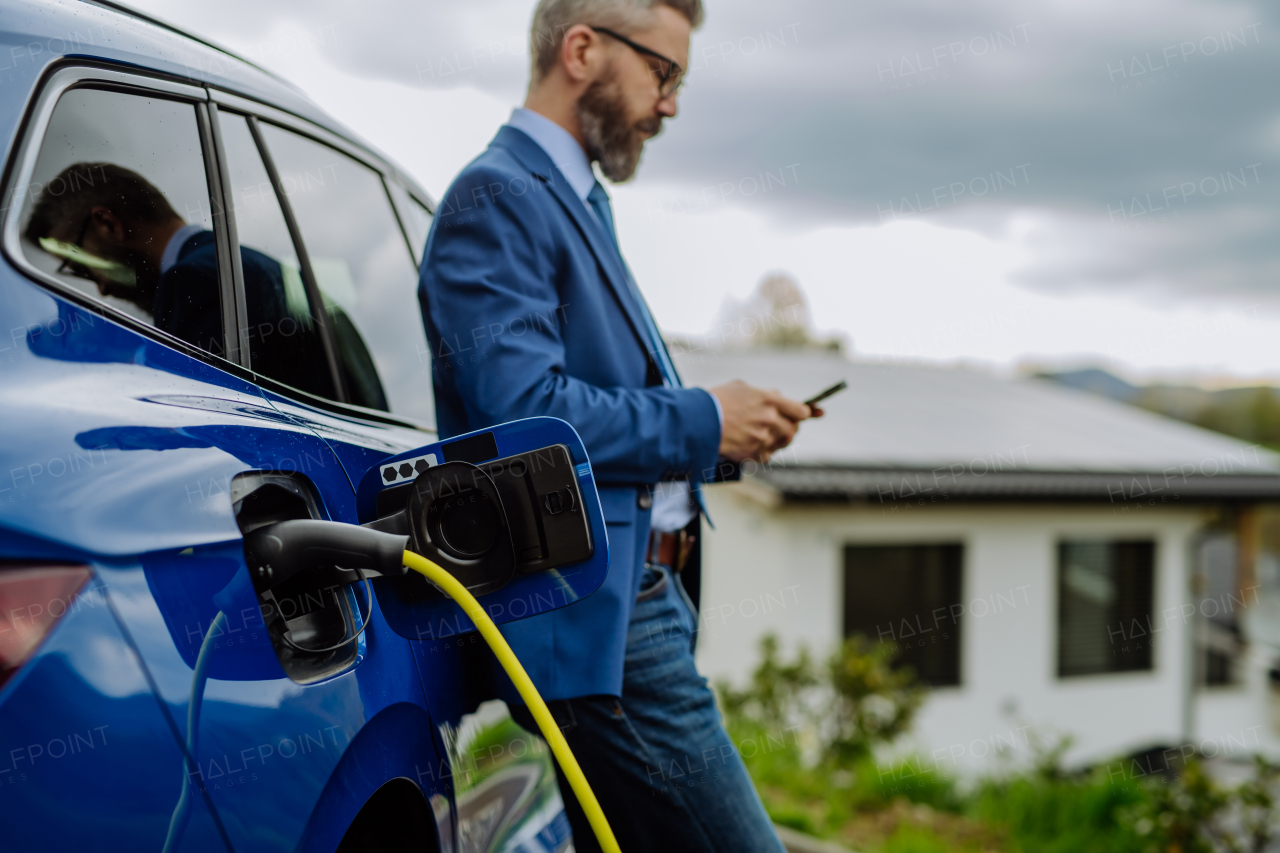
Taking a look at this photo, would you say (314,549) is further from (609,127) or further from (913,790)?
(913,790)

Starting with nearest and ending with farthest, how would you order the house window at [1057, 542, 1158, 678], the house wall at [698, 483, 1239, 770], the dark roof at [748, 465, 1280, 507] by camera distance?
the dark roof at [748, 465, 1280, 507]
the house wall at [698, 483, 1239, 770]
the house window at [1057, 542, 1158, 678]

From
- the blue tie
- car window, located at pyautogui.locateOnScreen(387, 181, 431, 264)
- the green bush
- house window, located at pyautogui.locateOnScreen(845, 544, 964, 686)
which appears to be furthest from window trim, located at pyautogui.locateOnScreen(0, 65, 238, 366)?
house window, located at pyautogui.locateOnScreen(845, 544, 964, 686)

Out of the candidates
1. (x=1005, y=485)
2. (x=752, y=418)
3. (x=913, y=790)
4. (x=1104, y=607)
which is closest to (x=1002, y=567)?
(x=1005, y=485)

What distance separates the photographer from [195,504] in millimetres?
987

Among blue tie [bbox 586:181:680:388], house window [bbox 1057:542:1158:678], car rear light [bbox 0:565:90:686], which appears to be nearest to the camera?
car rear light [bbox 0:565:90:686]

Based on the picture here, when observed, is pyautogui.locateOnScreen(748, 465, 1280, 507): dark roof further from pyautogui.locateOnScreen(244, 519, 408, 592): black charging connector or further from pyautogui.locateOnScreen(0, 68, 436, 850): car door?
pyautogui.locateOnScreen(244, 519, 408, 592): black charging connector

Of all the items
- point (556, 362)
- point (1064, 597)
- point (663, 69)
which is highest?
point (663, 69)

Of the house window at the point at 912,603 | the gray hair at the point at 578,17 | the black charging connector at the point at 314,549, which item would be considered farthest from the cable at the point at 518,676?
the house window at the point at 912,603

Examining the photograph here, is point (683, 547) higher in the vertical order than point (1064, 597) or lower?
higher

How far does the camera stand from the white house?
11.4m

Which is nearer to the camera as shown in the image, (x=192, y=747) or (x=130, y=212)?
(x=192, y=747)

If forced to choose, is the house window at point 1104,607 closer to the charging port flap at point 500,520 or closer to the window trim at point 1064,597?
the window trim at point 1064,597

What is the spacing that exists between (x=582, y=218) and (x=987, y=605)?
12115 mm

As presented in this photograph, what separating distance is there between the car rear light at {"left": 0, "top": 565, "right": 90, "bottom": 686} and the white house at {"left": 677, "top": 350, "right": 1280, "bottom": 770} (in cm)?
1006
